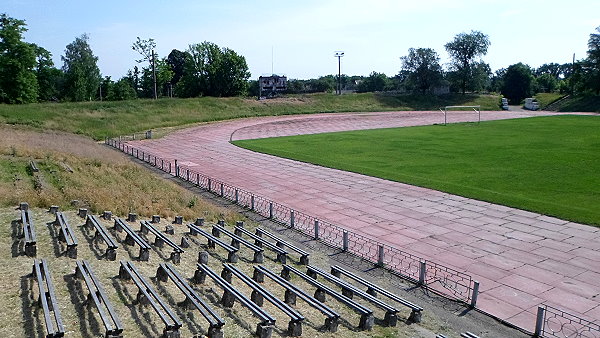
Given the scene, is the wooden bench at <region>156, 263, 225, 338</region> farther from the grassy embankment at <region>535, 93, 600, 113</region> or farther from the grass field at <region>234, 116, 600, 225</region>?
the grassy embankment at <region>535, 93, 600, 113</region>

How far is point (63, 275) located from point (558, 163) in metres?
25.8

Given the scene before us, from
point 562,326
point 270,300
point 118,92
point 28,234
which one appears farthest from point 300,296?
point 118,92

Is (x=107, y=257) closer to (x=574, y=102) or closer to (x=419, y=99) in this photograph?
(x=419, y=99)

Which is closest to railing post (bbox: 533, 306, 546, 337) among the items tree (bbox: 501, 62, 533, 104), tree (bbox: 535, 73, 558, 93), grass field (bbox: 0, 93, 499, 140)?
grass field (bbox: 0, 93, 499, 140)

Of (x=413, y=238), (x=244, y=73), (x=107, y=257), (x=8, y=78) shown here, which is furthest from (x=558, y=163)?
(x=244, y=73)

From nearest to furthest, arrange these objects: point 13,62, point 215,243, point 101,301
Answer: point 101,301, point 215,243, point 13,62

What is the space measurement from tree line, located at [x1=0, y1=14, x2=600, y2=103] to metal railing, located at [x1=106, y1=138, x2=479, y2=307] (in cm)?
5005

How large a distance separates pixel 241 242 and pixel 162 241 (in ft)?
6.56

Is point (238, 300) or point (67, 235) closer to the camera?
point (238, 300)

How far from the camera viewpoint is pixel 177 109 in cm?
5894

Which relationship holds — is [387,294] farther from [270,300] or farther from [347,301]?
[270,300]

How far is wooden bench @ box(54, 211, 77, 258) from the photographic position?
10289mm

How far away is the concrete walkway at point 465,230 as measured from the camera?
10.9m

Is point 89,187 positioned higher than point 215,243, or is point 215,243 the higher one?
point 89,187
